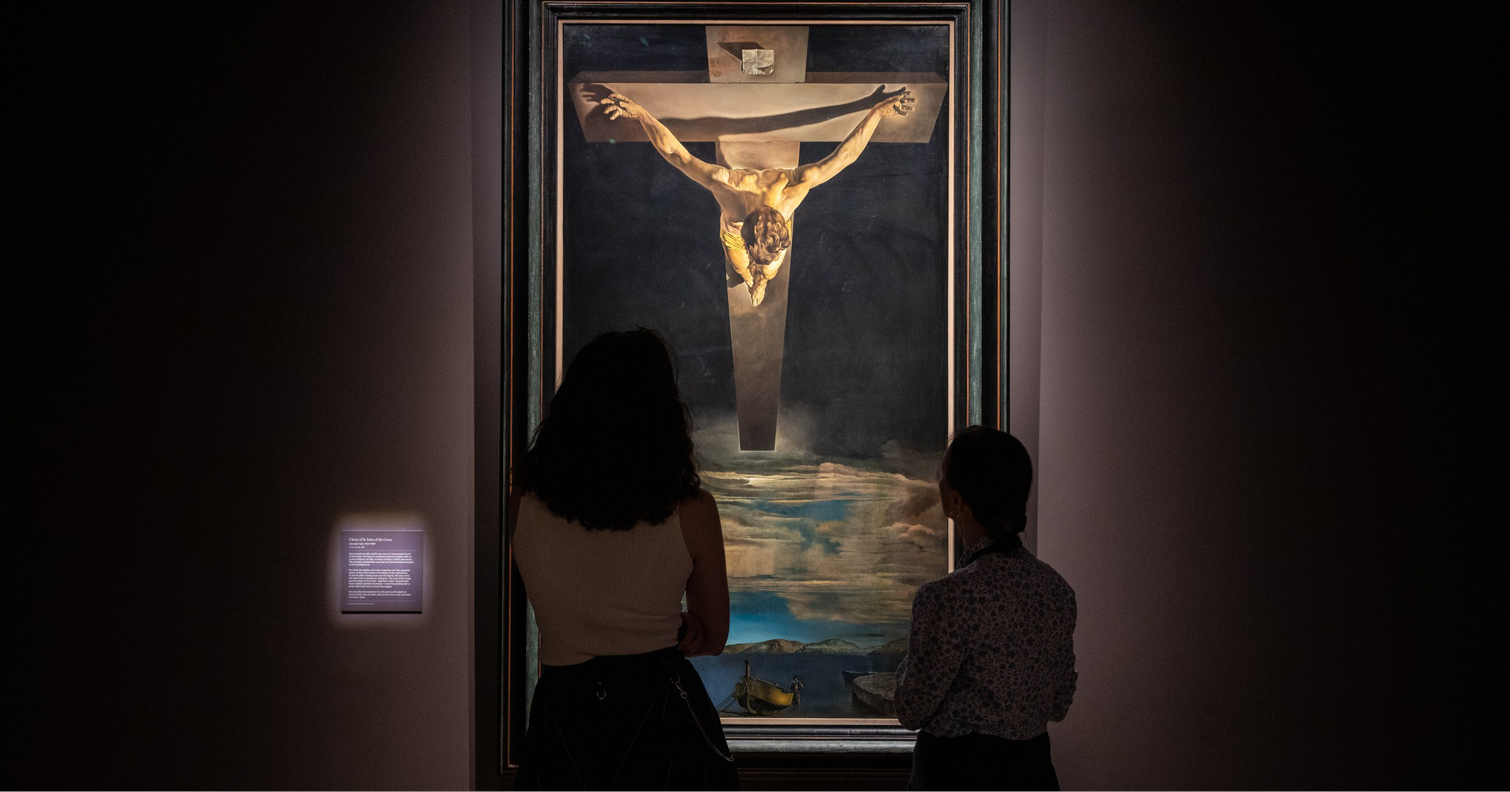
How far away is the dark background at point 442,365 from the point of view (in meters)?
2.41

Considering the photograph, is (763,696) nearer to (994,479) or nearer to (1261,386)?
(994,479)

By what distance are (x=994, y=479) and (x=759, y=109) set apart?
131 cm

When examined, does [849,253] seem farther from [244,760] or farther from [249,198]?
[244,760]

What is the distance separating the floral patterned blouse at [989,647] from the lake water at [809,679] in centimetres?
74

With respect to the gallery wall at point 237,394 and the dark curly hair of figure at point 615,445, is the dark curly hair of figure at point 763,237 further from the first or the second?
the dark curly hair of figure at point 615,445

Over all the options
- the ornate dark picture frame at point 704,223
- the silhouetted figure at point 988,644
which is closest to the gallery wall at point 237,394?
the ornate dark picture frame at point 704,223

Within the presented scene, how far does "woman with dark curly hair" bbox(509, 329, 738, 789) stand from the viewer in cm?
167

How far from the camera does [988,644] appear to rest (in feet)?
5.48

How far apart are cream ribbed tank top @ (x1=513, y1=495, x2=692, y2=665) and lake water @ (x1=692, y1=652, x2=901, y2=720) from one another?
80cm

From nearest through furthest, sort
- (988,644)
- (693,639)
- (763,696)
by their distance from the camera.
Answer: (988,644) < (693,639) < (763,696)

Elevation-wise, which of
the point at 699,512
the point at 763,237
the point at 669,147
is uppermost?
the point at 669,147

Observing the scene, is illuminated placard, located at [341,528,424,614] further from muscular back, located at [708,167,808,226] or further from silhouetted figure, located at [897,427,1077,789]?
silhouetted figure, located at [897,427,1077,789]

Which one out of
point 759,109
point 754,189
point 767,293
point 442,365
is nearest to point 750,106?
point 759,109

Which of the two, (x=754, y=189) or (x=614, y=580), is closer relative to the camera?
(x=614, y=580)
